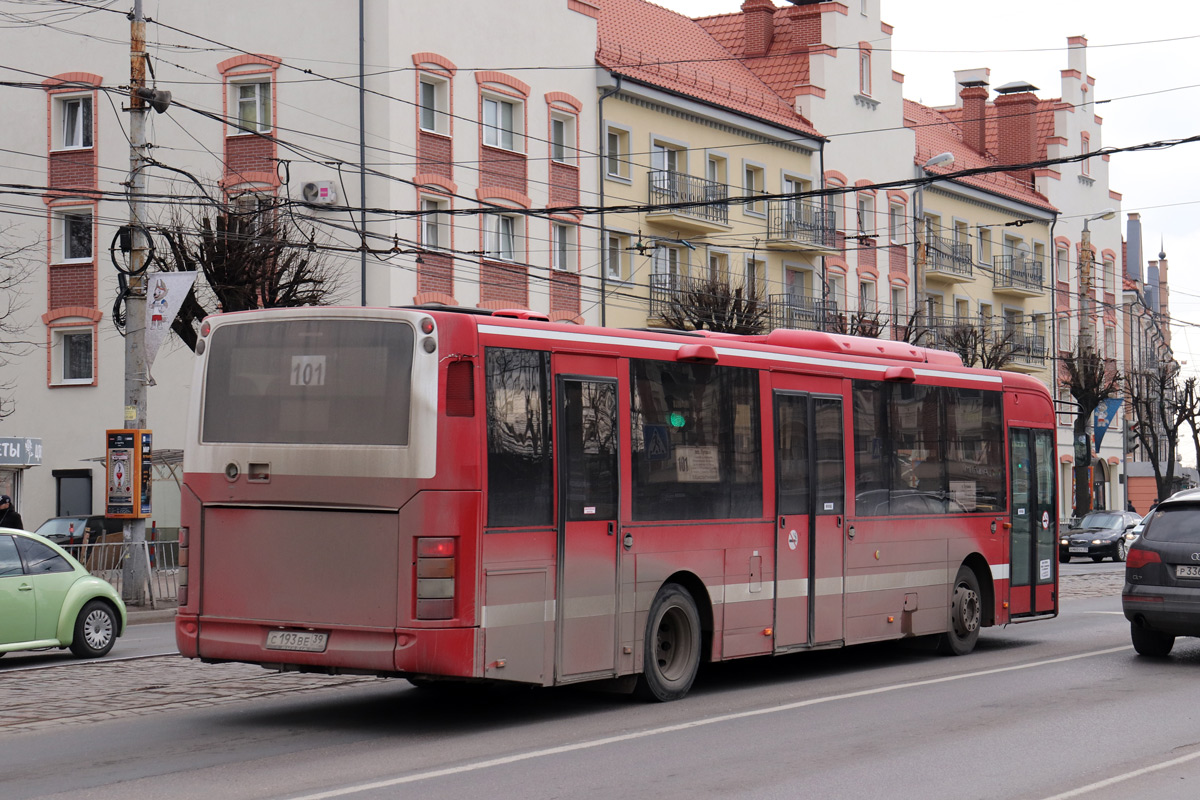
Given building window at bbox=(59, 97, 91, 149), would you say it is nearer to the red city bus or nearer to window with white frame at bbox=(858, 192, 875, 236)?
window with white frame at bbox=(858, 192, 875, 236)

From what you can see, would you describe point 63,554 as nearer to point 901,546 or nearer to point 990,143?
point 901,546

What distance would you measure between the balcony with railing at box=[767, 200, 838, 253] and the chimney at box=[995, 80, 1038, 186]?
22321 millimetres

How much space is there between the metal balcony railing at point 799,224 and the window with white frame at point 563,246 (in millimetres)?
9046

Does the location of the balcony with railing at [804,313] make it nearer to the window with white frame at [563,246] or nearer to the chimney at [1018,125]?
the window with white frame at [563,246]

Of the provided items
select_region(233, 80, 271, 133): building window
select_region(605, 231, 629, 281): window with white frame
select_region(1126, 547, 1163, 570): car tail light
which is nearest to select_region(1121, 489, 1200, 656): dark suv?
select_region(1126, 547, 1163, 570): car tail light

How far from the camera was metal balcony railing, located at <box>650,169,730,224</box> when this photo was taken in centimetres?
4259

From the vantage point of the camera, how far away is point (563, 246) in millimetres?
40344

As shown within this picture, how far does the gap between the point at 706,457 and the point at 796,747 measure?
3209 millimetres

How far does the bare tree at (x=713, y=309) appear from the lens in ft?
132

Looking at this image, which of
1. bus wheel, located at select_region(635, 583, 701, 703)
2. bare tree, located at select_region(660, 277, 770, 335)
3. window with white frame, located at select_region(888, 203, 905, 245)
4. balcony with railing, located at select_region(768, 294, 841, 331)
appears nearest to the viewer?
bus wheel, located at select_region(635, 583, 701, 703)

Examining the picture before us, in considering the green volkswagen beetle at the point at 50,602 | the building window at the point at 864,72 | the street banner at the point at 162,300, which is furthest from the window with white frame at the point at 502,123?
the green volkswagen beetle at the point at 50,602

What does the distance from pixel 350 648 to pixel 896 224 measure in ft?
157

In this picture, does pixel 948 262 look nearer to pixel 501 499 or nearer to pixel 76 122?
pixel 76 122

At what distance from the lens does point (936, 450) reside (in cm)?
1585
